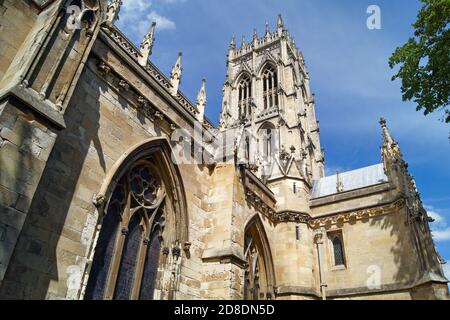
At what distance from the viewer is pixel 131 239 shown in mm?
8086

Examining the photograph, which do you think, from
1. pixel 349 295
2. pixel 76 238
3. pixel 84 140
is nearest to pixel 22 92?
pixel 84 140

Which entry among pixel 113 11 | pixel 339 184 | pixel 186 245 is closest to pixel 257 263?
pixel 186 245

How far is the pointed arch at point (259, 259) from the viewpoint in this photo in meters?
12.8

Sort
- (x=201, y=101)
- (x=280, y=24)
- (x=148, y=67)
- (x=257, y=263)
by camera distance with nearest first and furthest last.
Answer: (x=148, y=67), (x=201, y=101), (x=257, y=263), (x=280, y=24)

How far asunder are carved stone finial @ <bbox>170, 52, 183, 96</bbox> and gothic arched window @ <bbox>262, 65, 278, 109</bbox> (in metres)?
32.2

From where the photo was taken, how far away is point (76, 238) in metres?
6.27

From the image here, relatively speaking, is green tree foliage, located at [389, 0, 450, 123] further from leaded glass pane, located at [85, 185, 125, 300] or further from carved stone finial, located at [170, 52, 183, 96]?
leaded glass pane, located at [85, 185, 125, 300]

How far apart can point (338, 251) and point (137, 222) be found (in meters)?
10.7

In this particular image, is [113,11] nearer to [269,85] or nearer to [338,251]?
[338,251]

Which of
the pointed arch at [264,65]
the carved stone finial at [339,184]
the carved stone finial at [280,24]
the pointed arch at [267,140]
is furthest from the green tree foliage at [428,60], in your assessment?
the carved stone finial at [280,24]

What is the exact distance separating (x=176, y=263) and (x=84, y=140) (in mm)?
3982

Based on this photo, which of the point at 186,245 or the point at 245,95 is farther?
the point at 245,95

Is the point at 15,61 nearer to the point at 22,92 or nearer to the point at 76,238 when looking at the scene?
the point at 22,92

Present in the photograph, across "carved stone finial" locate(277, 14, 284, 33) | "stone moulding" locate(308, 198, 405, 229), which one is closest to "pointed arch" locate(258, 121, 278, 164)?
"carved stone finial" locate(277, 14, 284, 33)
